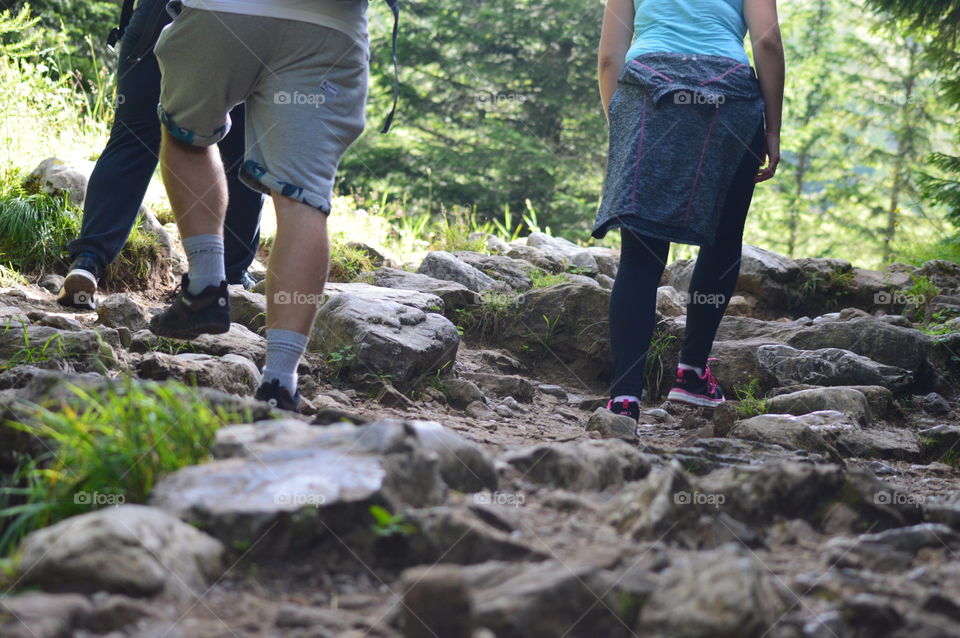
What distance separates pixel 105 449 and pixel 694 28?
260 cm

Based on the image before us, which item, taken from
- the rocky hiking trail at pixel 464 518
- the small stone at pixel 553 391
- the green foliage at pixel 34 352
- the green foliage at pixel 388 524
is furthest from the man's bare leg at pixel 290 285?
the small stone at pixel 553 391

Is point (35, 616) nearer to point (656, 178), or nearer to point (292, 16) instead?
point (292, 16)

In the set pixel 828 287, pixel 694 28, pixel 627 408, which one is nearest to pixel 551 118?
pixel 828 287

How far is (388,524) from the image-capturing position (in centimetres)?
185

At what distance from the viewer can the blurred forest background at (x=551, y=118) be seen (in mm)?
7828

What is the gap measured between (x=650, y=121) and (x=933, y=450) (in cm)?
183

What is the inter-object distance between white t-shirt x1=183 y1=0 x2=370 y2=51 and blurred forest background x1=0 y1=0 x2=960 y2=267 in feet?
11.1

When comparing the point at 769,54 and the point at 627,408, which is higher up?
the point at 769,54

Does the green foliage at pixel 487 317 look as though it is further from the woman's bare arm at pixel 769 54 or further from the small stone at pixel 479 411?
the woman's bare arm at pixel 769 54

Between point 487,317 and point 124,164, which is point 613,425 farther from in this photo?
point 124,164

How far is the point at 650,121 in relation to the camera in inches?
132

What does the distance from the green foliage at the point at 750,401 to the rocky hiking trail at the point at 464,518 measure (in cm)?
2

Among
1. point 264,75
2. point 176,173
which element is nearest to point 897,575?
point 264,75

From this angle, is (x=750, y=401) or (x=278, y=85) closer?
(x=278, y=85)
